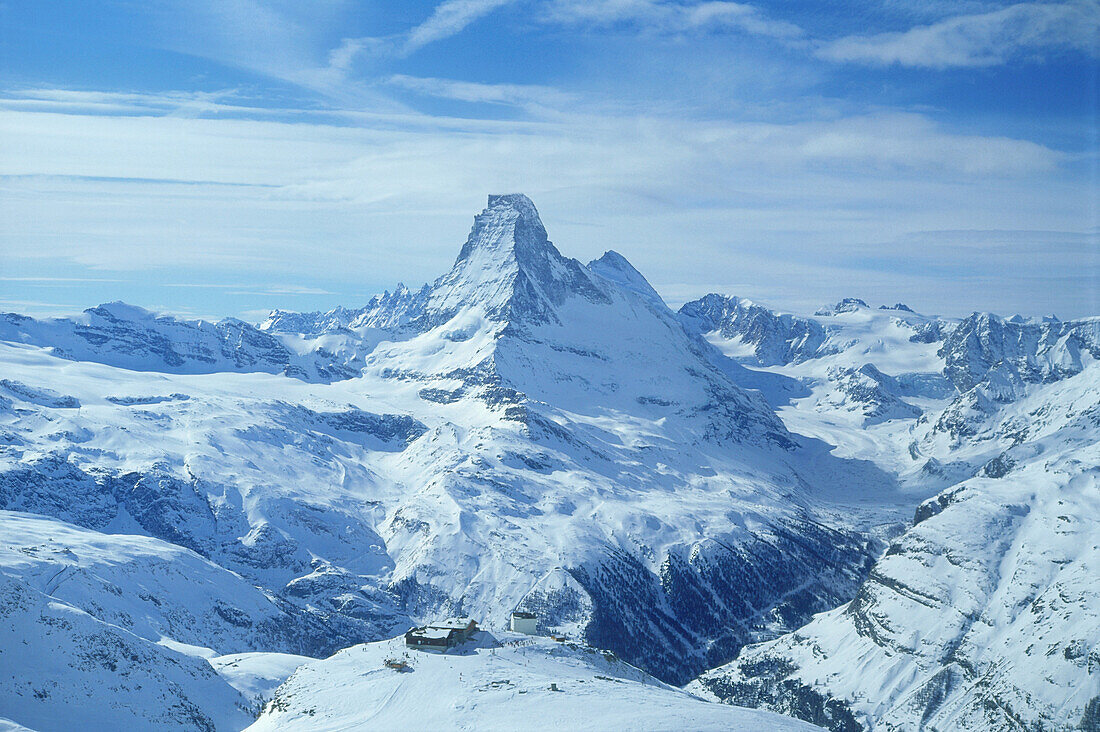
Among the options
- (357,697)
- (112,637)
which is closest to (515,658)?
(357,697)

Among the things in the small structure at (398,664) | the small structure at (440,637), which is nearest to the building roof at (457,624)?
the small structure at (440,637)

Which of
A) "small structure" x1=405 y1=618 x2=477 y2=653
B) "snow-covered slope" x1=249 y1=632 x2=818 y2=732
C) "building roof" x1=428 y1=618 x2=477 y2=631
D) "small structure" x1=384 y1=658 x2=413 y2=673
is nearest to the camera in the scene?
"snow-covered slope" x1=249 y1=632 x2=818 y2=732

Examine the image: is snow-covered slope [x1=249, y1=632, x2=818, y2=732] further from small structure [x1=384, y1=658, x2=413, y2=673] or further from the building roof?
the building roof

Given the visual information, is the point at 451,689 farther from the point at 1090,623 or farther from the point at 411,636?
the point at 1090,623

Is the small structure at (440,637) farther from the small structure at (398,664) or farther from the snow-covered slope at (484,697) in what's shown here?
the small structure at (398,664)

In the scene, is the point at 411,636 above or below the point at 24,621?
above

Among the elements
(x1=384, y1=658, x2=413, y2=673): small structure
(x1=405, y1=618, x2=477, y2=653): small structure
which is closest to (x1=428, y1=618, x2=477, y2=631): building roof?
(x1=405, y1=618, x2=477, y2=653): small structure

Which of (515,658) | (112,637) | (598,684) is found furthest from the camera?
(112,637)
